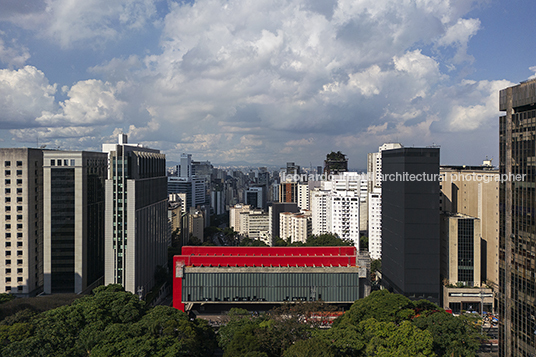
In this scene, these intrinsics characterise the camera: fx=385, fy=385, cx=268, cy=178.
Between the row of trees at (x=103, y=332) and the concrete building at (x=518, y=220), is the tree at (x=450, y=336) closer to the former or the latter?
the concrete building at (x=518, y=220)

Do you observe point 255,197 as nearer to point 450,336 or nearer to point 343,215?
point 343,215

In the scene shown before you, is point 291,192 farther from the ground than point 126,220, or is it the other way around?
point 291,192

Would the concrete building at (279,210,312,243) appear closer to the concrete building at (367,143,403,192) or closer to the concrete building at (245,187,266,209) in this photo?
the concrete building at (367,143,403,192)

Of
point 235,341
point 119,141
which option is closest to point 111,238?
point 119,141

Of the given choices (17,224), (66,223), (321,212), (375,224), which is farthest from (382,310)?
(321,212)

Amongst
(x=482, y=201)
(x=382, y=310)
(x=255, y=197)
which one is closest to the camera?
(x=382, y=310)

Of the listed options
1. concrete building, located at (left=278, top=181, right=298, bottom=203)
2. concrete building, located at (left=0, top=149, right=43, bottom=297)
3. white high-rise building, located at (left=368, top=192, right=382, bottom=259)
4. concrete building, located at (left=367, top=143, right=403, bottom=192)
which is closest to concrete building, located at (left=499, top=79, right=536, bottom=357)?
white high-rise building, located at (left=368, top=192, right=382, bottom=259)
